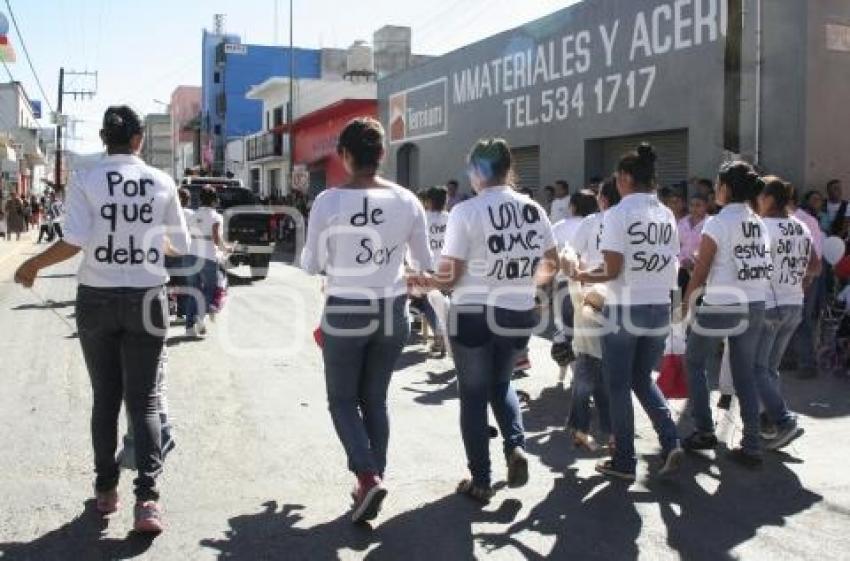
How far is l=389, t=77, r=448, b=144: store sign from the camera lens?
Result: 2366 centimetres

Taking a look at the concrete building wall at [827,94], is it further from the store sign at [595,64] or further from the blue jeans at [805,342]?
the blue jeans at [805,342]

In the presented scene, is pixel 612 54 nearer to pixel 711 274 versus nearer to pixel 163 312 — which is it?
pixel 711 274

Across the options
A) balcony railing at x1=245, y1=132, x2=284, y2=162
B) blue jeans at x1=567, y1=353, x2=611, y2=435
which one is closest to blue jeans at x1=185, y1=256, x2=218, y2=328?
blue jeans at x1=567, y1=353, x2=611, y2=435

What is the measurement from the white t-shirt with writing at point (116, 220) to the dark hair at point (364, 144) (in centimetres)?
90

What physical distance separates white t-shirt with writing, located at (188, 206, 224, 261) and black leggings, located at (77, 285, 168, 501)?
21.7ft

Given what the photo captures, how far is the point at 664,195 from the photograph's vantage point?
11.4 meters

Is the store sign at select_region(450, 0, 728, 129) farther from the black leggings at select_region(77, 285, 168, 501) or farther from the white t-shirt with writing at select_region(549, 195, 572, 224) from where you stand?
the black leggings at select_region(77, 285, 168, 501)

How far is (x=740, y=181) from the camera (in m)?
5.51

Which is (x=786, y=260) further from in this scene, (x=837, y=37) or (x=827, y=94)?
(x=837, y=37)

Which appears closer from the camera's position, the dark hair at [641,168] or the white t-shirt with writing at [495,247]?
the white t-shirt with writing at [495,247]

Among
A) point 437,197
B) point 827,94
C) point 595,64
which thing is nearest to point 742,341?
point 437,197

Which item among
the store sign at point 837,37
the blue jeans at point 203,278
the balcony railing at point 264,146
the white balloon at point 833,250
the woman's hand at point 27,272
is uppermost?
the balcony railing at point 264,146

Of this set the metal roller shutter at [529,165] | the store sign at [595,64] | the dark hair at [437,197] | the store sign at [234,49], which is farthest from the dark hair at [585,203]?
the store sign at [234,49]

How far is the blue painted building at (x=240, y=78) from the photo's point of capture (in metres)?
63.0
